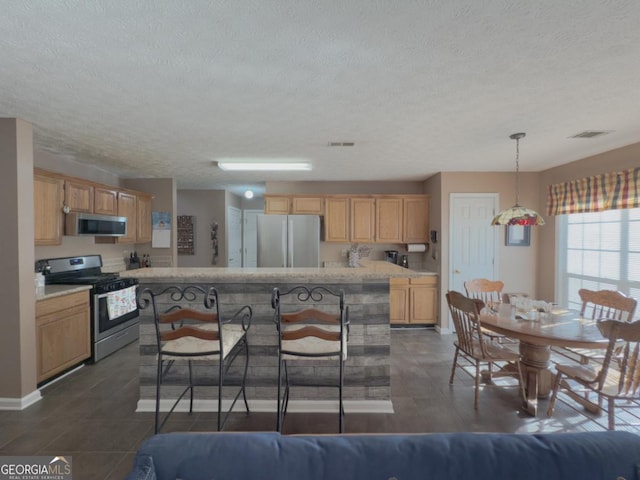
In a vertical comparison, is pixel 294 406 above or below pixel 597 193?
below

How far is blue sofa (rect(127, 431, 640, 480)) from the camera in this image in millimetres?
1036

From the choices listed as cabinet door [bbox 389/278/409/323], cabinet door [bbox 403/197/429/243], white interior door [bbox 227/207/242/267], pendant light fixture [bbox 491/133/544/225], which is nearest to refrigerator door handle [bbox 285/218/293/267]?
cabinet door [bbox 389/278/409/323]

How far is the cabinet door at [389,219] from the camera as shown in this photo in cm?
528

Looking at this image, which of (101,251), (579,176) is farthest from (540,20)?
Result: (101,251)

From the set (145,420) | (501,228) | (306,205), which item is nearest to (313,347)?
(145,420)

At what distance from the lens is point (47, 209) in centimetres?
339

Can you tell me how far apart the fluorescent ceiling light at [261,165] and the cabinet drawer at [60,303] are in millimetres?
2200

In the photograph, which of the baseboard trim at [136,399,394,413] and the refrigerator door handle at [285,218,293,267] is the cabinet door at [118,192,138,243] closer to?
the refrigerator door handle at [285,218,293,267]

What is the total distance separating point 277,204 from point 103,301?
277cm

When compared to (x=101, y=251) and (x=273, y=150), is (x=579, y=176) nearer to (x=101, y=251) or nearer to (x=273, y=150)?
(x=273, y=150)

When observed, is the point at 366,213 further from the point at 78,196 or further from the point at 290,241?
the point at 78,196

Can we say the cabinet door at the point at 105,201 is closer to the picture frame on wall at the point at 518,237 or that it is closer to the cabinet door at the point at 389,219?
the cabinet door at the point at 389,219

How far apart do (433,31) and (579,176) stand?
12.2 ft

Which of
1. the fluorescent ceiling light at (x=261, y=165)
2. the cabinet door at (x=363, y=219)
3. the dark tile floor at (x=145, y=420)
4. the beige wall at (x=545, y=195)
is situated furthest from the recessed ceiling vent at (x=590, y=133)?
the fluorescent ceiling light at (x=261, y=165)
